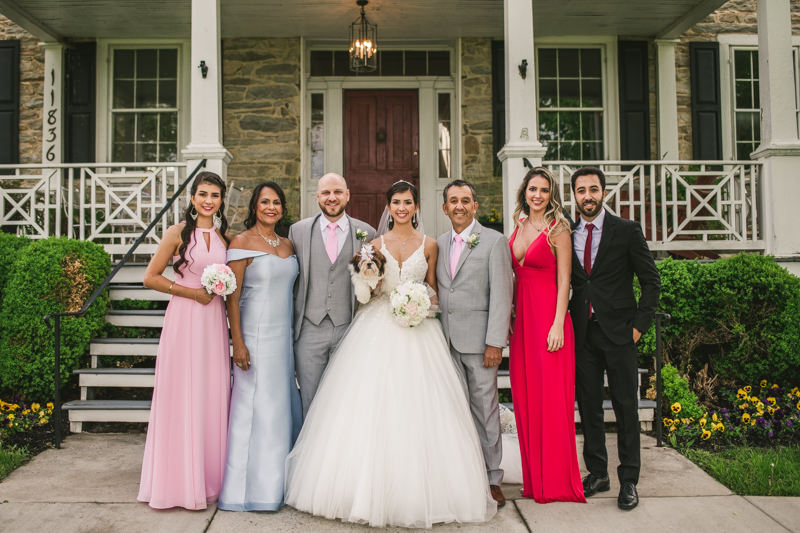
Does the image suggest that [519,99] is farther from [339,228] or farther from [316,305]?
[316,305]

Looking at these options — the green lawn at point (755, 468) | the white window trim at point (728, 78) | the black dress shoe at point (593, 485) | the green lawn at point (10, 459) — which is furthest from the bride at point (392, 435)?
the white window trim at point (728, 78)

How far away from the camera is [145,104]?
7957 mm

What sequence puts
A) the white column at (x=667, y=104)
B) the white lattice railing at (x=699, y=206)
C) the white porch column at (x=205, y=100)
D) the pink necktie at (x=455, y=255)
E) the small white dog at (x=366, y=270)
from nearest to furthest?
the small white dog at (x=366, y=270)
the pink necktie at (x=455, y=255)
the white porch column at (x=205, y=100)
the white lattice railing at (x=699, y=206)
the white column at (x=667, y=104)

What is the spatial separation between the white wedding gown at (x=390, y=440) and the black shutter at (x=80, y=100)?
6495mm

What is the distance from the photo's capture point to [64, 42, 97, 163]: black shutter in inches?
303

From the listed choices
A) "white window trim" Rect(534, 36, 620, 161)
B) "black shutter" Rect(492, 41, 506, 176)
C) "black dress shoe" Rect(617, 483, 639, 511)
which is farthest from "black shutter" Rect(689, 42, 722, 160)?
"black dress shoe" Rect(617, 483, 639, 511)

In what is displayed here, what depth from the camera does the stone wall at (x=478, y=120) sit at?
7.73 m

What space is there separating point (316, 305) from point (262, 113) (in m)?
5.17

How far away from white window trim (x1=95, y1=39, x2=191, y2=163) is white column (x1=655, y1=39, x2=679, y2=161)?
6759 millimetres

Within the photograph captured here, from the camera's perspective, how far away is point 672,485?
11.5ft

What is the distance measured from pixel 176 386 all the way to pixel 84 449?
164cm

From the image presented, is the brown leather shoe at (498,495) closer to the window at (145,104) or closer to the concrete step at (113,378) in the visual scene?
the concrete step at (113,378)

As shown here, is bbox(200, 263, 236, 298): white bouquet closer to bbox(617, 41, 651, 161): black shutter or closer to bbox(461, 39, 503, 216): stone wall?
bbox(461, 39, 503, 216): stone wall

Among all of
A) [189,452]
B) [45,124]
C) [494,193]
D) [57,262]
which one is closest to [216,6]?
[57,262]
